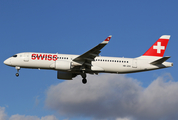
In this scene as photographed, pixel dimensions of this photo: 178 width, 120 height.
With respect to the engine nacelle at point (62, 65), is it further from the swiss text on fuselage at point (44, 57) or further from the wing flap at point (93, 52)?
the swiss text on fuselage at point (44, 57)

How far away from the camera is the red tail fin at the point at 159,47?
167 ft

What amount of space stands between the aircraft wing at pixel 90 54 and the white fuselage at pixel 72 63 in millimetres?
798

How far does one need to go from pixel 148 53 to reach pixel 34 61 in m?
18.3

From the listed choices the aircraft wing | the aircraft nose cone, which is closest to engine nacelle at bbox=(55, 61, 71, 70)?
the aircraft wing

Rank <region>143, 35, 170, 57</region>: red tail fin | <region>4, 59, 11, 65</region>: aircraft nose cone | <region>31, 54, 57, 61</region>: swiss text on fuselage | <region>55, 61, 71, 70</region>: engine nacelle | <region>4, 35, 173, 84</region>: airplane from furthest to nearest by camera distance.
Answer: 1. <region>143, 35, 170, 57</region>: red tail fin
2. <region>4, 59, 11, 65</region>: aircraft nose cone
3. <region>31, 54, 57, 61</region>: swiss text on fuselage
4. <region>4, 35, 173, 84</region>: airplane
5. <region>55, 61, 71, 70</region>: engine nacelle

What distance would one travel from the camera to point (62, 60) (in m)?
47.3

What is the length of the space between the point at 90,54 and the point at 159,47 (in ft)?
43.6

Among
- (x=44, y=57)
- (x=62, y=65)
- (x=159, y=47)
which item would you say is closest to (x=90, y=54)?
(x=62, y=65)

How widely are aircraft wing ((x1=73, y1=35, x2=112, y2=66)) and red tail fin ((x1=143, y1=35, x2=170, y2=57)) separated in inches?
402

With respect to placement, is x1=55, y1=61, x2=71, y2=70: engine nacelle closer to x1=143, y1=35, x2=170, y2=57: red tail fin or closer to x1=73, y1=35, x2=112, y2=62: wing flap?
x1=73, y1=35, x2=112, y2=62: wing flap

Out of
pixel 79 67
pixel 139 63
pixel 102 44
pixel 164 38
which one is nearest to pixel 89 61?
pixel 79 67

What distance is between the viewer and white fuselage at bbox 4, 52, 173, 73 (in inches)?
1820

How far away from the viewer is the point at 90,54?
147 feet

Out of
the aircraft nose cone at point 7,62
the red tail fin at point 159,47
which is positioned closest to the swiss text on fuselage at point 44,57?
the aircraft nose cone at point 7,62
